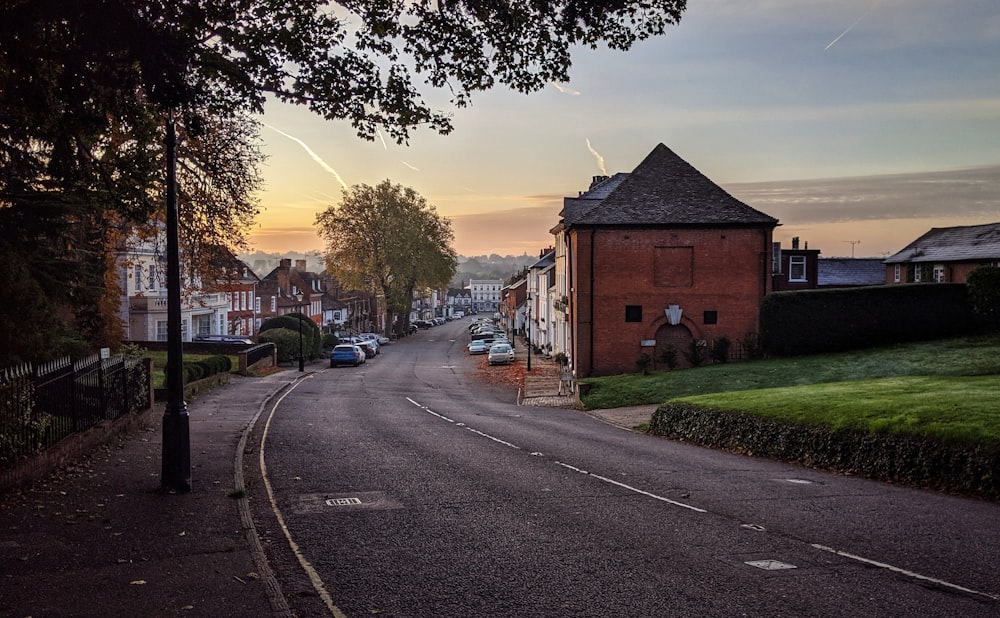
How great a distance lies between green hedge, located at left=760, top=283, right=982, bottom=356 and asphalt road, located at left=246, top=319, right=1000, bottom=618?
16.7 meters

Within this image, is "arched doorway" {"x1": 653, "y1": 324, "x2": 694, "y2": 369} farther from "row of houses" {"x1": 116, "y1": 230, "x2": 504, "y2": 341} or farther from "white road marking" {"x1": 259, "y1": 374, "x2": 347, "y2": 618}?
"white road marking" {"x1": 259, "y1": 374, "x2": 347, "y2": 618}

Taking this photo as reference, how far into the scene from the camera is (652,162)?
131ft

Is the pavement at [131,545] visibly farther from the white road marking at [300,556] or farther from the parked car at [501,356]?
the parked car at [501,356]

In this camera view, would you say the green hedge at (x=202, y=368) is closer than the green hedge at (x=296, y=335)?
Yes

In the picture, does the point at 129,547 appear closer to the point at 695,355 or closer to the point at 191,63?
the point at 191,63

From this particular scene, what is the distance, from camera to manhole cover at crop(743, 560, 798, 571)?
8.51m

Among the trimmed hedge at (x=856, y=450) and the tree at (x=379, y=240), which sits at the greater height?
the tree at (x=379, y=240)

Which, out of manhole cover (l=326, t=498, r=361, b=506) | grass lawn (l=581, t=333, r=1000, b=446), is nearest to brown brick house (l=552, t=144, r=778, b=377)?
grass lawn (l=581, t=333, r=1000, b=446)

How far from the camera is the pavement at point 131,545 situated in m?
7.37

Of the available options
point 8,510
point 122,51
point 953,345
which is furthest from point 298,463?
point 953,345

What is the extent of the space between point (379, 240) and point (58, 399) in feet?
229

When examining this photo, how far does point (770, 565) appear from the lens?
8617 millimetres

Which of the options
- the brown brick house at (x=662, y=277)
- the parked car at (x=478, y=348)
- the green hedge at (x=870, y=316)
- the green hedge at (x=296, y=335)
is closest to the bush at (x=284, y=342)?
the green hedge at (x=296, y=335)

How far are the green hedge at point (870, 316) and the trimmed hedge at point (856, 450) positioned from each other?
46.8 feet
